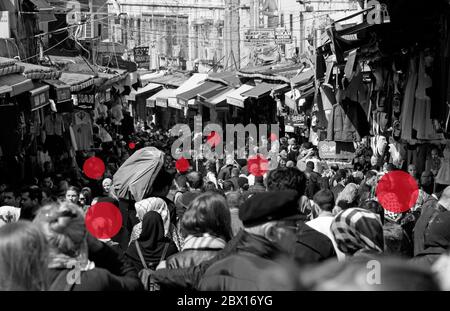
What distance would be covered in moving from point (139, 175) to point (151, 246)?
2.04m

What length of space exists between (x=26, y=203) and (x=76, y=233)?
7.18 meters

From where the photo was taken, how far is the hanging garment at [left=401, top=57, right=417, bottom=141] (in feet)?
44.8

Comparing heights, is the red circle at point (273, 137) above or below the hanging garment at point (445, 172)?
below

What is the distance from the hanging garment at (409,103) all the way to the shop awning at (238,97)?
52.3ft

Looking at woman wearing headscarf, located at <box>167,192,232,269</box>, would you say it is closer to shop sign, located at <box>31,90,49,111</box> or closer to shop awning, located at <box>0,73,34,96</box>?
shop awning, located at <box>0,73,34,96</box>

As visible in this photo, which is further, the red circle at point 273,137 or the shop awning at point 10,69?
the red circle at point 273,137

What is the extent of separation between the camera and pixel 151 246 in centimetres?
743

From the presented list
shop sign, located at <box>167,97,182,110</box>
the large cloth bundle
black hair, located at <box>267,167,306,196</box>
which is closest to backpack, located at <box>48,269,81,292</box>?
black hair, located at <box>267,167,306,196</box>

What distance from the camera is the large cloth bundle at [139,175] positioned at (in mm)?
9188

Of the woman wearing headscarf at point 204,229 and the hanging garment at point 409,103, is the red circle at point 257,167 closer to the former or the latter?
the hanging garment at point 409,103

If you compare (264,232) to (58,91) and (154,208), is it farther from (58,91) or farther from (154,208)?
(58,91)

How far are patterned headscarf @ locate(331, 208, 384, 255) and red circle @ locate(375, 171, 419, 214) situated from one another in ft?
14.6

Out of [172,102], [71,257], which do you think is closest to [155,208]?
[71,257]

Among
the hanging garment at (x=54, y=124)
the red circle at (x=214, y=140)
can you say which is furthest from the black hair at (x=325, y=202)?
the red circle at (x=214, y=140)
